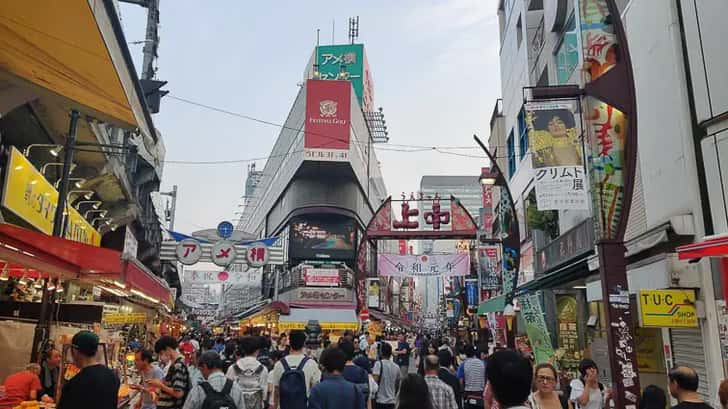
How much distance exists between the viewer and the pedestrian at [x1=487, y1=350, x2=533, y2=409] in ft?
9.82

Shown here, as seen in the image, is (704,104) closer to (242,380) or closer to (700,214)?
(700,214)

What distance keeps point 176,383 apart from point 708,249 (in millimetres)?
6524

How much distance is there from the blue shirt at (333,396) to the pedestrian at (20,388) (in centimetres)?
494

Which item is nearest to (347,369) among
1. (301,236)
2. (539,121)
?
(539,121)

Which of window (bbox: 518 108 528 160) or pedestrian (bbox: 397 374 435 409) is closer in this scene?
pedestrian (bbox: 397 374 435 409)

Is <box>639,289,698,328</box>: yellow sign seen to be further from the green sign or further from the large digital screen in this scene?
the green sign

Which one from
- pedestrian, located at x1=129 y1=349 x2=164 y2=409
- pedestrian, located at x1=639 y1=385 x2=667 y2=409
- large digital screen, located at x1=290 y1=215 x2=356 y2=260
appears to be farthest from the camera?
large digital screen, located at x1=290 y1=215 x2=356 y2=260

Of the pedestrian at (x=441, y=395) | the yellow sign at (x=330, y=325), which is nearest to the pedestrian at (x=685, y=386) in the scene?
the pedestrian at (x=441, y=395)

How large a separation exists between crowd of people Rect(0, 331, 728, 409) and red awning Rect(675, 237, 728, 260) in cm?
183

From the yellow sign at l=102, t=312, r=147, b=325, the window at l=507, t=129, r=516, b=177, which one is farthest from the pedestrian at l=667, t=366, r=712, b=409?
the window at l=507, t=129, r=516, b=177

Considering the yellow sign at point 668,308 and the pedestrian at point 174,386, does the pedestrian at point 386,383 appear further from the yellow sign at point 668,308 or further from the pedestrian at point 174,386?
the yellow sign at point 668,308

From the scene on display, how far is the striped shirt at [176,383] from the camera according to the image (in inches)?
250

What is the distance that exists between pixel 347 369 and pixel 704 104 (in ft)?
22.9

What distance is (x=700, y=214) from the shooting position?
856 centimetres
